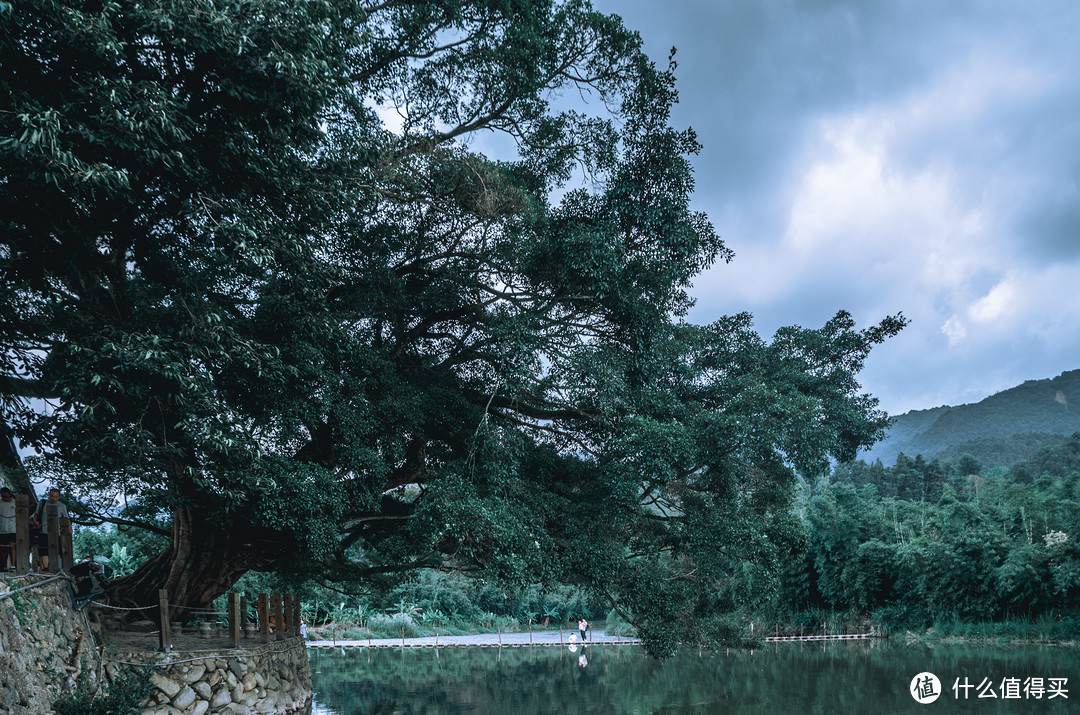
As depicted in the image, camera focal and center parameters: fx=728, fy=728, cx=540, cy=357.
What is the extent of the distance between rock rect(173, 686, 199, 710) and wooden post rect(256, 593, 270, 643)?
2191 mm

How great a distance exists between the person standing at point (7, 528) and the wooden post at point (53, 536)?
373mm

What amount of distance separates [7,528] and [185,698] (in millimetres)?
3104

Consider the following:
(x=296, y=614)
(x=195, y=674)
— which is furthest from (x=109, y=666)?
(x=296, y=614)

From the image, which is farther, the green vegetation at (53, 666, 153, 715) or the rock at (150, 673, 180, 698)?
the rock at (150, 673, 180, 698)

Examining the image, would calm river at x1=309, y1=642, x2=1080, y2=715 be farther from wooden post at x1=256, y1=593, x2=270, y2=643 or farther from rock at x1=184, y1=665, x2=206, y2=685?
rock at x1=184, y1=665, x2=206, y2=685

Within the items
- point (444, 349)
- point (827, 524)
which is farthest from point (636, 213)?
point (827, 524)

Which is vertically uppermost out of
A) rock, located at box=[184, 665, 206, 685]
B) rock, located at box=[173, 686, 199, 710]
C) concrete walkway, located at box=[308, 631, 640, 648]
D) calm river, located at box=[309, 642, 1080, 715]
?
rock, located at box=[184, 665, 206, 685]

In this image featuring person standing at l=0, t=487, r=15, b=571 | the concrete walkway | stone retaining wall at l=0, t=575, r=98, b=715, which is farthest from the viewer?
the concrete walkway

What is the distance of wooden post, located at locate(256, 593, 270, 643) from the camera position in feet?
37.0

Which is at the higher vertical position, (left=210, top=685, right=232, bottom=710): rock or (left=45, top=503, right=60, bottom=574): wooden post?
(left=45, top=503, right=60, bottom=574): wooden post

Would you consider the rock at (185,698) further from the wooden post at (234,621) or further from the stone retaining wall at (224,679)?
the wooden post at (234,621)

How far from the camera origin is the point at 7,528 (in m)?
7.26

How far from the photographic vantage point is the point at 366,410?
29.8 ft

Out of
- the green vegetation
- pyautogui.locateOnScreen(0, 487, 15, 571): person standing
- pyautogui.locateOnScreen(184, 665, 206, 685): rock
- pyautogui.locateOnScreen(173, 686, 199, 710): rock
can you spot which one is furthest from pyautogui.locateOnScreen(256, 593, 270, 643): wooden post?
pyautogui.locateOnScreen(0, 487, 15, 571): person standing
